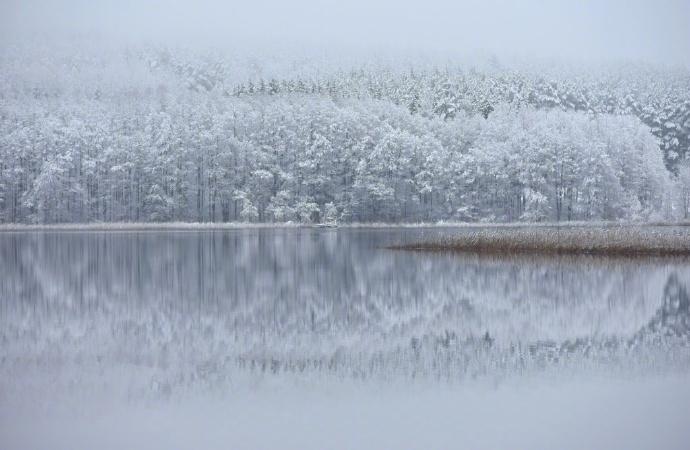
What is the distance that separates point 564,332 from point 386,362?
17.8 ft

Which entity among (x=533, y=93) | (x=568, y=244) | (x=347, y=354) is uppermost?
(x=533, y=93)

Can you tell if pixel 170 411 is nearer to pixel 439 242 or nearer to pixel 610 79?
pixel 439 242

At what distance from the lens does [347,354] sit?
18562 millimetres

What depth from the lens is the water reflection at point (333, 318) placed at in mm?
17562

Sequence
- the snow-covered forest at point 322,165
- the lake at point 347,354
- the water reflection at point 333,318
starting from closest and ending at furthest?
the lake at point 347,354 < the water reflection at point 333,318 < the snow-covered forest at point 322,165

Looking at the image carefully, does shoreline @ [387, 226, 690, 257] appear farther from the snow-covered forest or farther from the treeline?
the treeline

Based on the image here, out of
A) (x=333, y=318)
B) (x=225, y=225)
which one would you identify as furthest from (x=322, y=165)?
(x=333, y=318)

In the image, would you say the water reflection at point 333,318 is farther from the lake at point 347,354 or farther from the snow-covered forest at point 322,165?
the snow-covered forest at point 322,165

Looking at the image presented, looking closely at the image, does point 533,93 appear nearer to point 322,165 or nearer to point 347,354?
point 322,165

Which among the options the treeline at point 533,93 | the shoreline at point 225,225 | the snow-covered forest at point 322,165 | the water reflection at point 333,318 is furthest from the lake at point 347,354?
the treeline at point 533,93

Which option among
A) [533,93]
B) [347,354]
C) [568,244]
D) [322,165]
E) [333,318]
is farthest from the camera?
[533,93]

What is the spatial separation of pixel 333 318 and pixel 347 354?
16.5 feet

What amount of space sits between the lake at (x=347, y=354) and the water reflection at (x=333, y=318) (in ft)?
0.26

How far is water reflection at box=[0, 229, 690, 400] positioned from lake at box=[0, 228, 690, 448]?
0.26 ft
